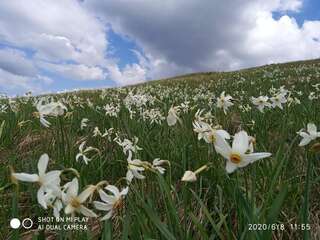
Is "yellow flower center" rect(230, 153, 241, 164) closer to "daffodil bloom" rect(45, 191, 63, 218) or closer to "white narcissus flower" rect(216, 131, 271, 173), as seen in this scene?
"white narcissus flower" rect(216, 131, 271, 173)

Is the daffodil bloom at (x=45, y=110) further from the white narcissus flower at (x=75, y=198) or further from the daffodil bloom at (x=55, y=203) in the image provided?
the white narcissus flower at (x=75, y=198)

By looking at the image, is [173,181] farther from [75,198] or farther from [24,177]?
[24,177]

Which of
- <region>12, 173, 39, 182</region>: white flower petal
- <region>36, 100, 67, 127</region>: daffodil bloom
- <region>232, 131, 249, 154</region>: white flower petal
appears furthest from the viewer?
<region>36, 100, 67, 127</region>: daffodil bloom

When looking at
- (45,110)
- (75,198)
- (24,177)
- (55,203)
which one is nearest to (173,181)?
(45,110)

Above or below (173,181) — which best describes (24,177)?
above

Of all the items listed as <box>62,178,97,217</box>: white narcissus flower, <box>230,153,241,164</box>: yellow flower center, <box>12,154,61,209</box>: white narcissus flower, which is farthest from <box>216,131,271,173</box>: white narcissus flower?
<box>12,154,61,209</box>: white narcissus flower

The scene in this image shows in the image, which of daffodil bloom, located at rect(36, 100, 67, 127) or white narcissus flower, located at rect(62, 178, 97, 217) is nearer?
white narcissus flower, located at rect(62, 178, 97, 217)

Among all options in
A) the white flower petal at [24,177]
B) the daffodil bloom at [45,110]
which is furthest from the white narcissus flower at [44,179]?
the daffodil bloom at [45,110]

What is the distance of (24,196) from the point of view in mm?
3871

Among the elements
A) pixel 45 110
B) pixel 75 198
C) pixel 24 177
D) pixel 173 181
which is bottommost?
pixel 173 181

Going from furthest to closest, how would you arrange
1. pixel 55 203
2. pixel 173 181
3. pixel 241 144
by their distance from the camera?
1. pixel 173 181
2. pixel 55 203
3. pixel 241 144

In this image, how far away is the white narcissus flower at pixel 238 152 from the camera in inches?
69.2

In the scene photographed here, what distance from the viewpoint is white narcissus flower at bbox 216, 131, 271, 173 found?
1.76 metres

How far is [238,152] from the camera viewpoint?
69.4 inches
